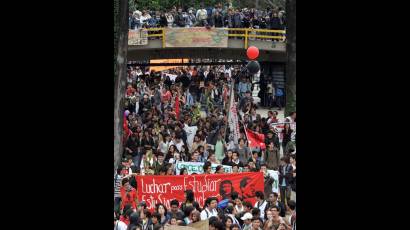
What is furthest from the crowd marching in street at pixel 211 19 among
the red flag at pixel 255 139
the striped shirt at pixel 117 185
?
the striped shirt at pixel 117 185

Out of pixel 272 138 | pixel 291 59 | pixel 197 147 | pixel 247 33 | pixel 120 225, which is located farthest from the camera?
pixel 247 33

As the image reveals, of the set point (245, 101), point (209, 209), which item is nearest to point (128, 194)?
point (209, 209)

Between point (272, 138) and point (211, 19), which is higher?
point (211, 19)

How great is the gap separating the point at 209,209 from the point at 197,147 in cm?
415

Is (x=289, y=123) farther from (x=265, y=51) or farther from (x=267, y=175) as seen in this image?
(x=265, y=51)

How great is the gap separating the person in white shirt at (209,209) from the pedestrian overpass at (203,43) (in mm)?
13898

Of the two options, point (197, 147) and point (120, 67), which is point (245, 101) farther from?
point (197, 147)

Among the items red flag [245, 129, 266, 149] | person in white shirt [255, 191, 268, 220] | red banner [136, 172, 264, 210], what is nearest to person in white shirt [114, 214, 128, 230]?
red banner [136, 172, 264, 210]

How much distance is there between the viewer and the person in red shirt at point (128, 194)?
10626 millimetres

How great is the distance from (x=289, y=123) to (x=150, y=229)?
5872 millimetres

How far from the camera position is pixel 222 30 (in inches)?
941

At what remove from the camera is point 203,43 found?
2414 centimetres

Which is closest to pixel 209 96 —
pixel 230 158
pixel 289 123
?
pixel 289 123

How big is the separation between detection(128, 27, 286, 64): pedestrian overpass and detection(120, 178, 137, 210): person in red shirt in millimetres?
13421
